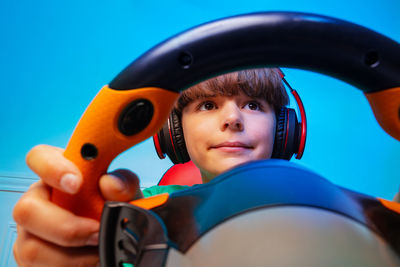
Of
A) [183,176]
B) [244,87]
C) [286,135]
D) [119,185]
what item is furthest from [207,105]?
[119,185]

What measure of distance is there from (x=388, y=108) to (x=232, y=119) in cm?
43

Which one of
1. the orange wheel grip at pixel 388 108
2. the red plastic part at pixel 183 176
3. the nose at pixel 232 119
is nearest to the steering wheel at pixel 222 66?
the orange wheel grip at pixel 388 108

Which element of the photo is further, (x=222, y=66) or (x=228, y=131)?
(x=228, y=131)

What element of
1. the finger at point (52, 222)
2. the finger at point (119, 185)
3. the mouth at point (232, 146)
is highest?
the mouth at point (232, 146)

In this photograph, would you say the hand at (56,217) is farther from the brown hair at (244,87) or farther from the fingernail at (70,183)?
the brown hair at (244,87)

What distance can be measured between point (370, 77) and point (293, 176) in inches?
4.0

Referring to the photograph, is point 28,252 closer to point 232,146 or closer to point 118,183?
point 118,183

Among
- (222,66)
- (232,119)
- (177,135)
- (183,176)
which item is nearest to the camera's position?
(222,66)

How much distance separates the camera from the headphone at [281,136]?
743 mm

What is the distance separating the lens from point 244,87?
756 millimetres

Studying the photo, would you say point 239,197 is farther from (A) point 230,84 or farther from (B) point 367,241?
(A) point 230,84

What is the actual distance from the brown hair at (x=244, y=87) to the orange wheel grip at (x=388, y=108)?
490 mm

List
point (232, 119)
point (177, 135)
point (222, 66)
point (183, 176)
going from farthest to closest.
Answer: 1. point (183, 176)
2. point (177, 135)
3. point (232, 119)
4. point (222, 66)

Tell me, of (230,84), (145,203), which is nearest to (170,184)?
(230,84)
